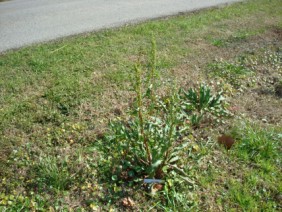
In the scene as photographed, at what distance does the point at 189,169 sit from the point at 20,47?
13.6ft

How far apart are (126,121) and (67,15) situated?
478 cm

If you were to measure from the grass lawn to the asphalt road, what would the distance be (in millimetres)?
706

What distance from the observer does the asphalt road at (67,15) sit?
238 inches

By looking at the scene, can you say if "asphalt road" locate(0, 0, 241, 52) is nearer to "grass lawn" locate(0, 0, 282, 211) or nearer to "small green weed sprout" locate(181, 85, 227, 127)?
"grass lawn" locate(0, 0, 282, 211)

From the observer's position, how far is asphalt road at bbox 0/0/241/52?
6.05 meters

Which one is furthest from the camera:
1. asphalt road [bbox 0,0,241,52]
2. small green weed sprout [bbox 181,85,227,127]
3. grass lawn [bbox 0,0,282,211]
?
asphalt road [bbox 0,0,241,52]

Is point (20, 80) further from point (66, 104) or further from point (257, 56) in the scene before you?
point (257, 56)

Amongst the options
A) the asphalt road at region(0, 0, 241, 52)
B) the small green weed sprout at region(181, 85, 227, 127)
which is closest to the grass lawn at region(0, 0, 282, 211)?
the small green weed sprout at region(181, 85, 227, 127)

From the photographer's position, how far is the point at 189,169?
2820 millimetres

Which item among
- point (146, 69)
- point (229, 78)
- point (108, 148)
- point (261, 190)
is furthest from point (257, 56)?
point (108, 148)

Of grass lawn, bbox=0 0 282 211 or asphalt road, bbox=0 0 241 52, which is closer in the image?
grass lawn, bbox=0 0 282 211

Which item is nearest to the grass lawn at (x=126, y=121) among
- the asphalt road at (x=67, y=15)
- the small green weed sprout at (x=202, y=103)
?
the small green weed sprout at (x=202, y=103)

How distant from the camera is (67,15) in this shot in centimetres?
721

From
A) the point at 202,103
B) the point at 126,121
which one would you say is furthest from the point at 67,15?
the point at 202,103
